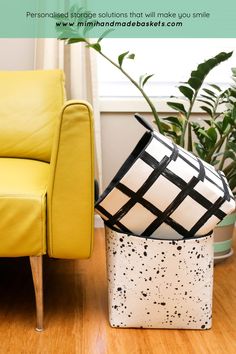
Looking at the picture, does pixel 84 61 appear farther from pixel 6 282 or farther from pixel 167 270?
pixel 167 270

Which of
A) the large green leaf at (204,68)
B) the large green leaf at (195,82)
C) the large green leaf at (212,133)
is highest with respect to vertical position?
the large green leaf at (204,68)

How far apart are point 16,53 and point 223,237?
4.20 ft

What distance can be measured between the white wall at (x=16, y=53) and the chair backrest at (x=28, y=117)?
483mm

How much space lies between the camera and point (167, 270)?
142cm

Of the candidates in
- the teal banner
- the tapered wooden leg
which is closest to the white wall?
the teal banner

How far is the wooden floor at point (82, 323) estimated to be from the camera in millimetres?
1378

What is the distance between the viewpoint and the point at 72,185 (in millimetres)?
1395

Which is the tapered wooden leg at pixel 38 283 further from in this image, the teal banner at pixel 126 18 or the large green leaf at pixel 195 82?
the teal banner at pixel 126 18

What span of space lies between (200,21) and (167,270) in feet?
4.88

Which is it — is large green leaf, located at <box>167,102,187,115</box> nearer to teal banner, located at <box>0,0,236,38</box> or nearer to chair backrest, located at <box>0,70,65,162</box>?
chair backrest, located at <box>0,70,65,162</box>

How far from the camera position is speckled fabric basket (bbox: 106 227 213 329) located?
55.7 inches

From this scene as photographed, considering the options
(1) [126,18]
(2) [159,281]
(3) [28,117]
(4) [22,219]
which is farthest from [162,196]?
(1) [126,18]

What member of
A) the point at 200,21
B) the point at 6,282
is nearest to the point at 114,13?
the point at 200,21

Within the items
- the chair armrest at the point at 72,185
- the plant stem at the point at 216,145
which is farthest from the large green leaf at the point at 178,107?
the chair armrest at the point at 72,185
